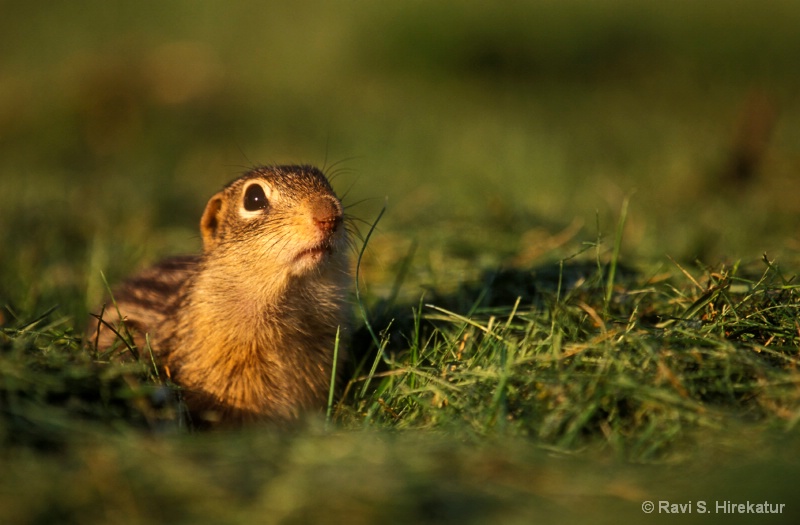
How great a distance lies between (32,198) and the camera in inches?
264

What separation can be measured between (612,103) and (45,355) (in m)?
8.77

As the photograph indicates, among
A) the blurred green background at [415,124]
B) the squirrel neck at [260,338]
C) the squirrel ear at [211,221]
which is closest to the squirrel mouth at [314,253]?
the squirrel neck at [260,338]

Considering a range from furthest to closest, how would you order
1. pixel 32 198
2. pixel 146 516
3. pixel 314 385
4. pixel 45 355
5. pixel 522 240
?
pixel 32 198 → pixel 522 240 → pixel 314 385 → pixel 45 355 → pixel 146 516

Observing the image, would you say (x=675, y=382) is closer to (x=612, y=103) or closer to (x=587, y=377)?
(x=587, y=377)

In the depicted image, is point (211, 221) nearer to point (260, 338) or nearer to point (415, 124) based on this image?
point (260, 338)

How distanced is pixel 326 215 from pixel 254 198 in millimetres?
549

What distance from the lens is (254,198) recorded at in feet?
13.0

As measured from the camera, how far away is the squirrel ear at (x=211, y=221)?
13.9 ft

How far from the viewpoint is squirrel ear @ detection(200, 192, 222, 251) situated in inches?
166

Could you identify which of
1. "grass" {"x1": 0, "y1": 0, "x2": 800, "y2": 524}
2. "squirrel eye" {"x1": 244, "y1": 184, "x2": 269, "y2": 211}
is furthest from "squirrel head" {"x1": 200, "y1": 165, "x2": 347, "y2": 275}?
"grass" {"x1": 0, "y1": 0, "x2": 800, "y2": 524}

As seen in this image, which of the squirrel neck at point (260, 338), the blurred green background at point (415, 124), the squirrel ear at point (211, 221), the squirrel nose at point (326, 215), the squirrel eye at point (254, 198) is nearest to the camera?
the squirrel nose at point (326, 215)

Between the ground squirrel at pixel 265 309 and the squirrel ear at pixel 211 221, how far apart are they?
110 mm

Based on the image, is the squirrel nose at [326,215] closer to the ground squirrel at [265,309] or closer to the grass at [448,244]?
the ground squirrel at [265,309]

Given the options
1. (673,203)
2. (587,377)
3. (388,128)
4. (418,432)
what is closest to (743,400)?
(587,377)
